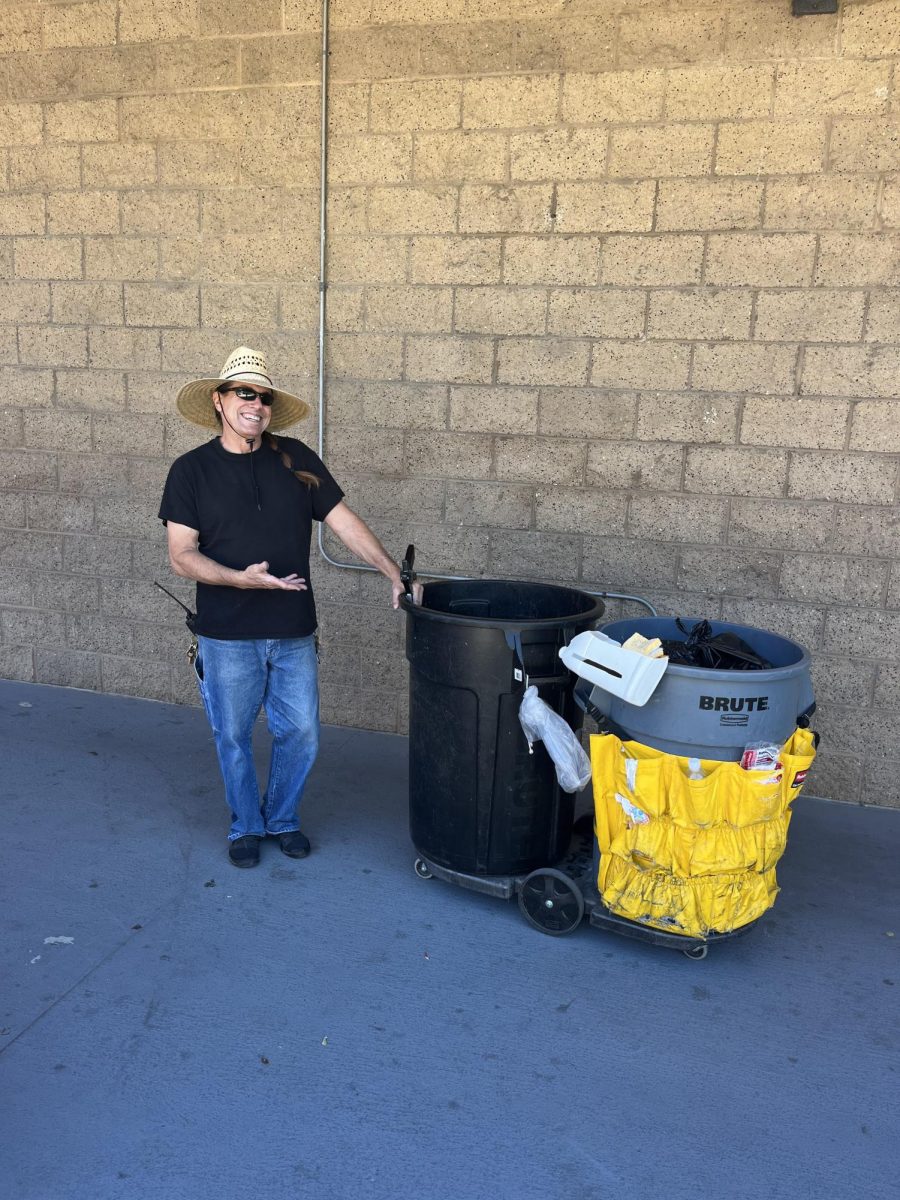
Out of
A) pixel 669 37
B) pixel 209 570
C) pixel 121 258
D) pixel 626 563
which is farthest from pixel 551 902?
A: pixel 121 258

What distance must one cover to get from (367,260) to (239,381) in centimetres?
162

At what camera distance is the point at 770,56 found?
4035 mm

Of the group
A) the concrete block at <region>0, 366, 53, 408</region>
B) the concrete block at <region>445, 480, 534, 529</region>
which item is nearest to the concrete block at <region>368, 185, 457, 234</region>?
the concrete block at <region>445, 480, 534, 529</region>

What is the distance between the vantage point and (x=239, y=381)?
11.0ft

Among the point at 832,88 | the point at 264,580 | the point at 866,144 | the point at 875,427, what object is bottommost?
the point at 264,580

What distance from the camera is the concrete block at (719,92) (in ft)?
13.3

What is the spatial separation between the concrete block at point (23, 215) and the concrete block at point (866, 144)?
3767 mm

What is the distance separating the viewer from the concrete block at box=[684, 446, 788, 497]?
4.27 meters

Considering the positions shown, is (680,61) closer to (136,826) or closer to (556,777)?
(556,777)

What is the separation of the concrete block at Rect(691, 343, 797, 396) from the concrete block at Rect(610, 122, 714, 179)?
2.42 feet

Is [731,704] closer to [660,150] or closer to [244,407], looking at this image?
[244,407]

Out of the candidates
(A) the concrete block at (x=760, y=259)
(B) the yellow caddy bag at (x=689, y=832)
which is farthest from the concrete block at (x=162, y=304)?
(B) the yellow caddy bag at (x=689, y=832)

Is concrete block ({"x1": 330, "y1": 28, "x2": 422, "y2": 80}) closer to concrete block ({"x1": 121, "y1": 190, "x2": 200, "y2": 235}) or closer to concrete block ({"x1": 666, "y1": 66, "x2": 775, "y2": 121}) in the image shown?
concrete block ({"x1": 121, "y1": 190, "x2": 200, "y2": 235})

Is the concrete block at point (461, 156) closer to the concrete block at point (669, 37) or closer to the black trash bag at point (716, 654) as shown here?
the concrete block at point (669, 37)
